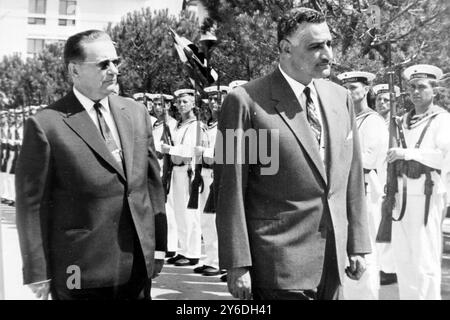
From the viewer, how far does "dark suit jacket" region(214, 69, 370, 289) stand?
2.31 meters

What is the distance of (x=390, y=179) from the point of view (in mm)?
3219

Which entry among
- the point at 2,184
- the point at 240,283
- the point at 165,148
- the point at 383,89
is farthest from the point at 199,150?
the point at 240,283

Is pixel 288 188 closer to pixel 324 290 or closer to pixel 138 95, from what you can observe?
pixel 324 290

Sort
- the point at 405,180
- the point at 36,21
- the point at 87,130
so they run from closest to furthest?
the point at 87,130 → the point at 36,21 → the point at 405,180

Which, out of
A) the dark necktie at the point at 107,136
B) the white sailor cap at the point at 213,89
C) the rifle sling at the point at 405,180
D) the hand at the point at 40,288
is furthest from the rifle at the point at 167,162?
the hand at the point at 40,288

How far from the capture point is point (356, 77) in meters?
3.14

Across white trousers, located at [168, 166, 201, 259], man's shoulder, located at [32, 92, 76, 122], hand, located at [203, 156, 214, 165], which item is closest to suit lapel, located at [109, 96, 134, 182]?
man's shoulder, located at [32, 92, 76, 122]

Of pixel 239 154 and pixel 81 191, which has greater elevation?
pixel 239 154

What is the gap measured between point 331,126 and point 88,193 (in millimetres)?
993
